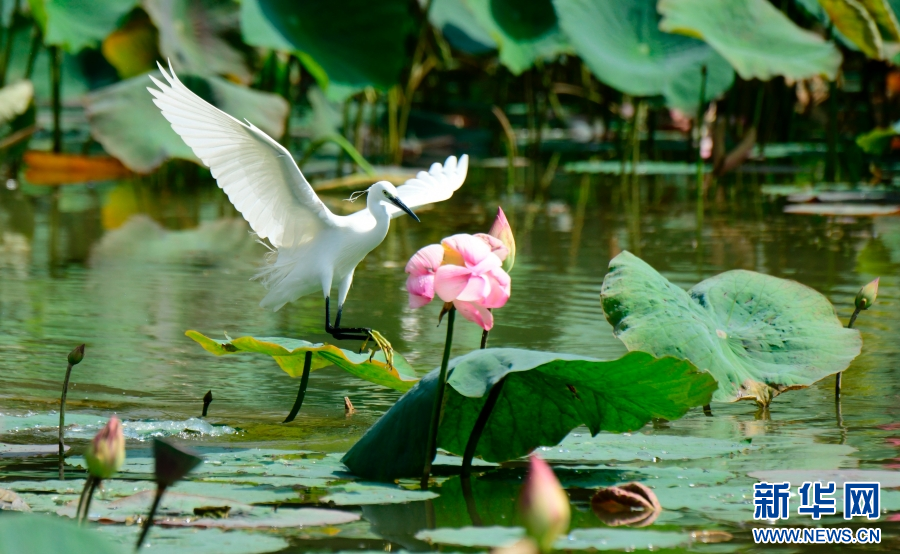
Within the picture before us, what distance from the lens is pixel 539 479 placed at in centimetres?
81

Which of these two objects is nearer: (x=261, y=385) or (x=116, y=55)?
(x=261, y=385)

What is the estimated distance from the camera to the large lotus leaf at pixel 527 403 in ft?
5.91

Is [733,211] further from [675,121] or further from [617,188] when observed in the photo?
[675,121]

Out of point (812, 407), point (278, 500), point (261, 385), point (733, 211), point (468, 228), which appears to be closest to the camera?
point (278, 500)

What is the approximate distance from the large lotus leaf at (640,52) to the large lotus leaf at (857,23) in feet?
2.43

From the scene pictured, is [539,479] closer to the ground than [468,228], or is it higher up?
higher up

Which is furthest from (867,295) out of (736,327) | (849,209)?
(849,209)

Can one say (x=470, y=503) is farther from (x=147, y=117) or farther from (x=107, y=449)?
(x=147, y=117)

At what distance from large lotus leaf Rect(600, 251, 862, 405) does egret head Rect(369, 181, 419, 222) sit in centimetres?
45

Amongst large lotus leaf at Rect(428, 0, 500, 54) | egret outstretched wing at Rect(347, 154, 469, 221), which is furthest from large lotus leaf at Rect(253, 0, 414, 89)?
egret outstretched wing at Rect(347, 154, 469, 221)

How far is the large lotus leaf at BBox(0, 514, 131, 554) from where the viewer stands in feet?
3.26

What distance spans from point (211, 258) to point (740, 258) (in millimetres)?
2161

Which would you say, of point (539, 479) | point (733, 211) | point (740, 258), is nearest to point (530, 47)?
point (733, 211)

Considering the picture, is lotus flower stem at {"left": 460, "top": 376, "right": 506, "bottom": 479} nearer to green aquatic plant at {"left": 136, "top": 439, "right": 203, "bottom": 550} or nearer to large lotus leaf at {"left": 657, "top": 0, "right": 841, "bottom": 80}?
green aquatic plant at {"left": 136, "top": 439, "right": 203, "bottom": 550}
